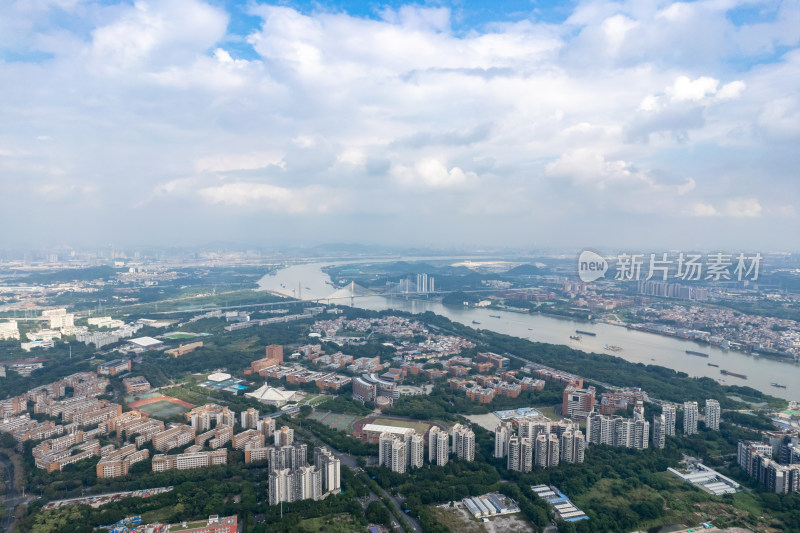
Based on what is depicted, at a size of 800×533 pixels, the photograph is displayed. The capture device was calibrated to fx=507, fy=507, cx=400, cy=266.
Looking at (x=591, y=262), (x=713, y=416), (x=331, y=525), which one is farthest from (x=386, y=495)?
(x=591, y=262)

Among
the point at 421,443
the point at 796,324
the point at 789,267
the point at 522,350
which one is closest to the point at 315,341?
the point at 522,350

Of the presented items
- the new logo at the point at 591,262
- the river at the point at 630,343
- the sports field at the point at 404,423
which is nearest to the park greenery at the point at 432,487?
the sports field at the point at 404,423

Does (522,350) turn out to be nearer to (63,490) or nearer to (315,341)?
(315,341)

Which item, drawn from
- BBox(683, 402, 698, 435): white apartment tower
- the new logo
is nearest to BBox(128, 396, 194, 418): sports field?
BBox(683, 402, 698, 435): white apartment tower

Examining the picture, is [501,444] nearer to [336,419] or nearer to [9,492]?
[336,419]

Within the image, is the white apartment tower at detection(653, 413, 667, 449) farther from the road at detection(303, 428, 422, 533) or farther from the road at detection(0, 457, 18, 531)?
the road at detection(0, 457, 18, 531)
